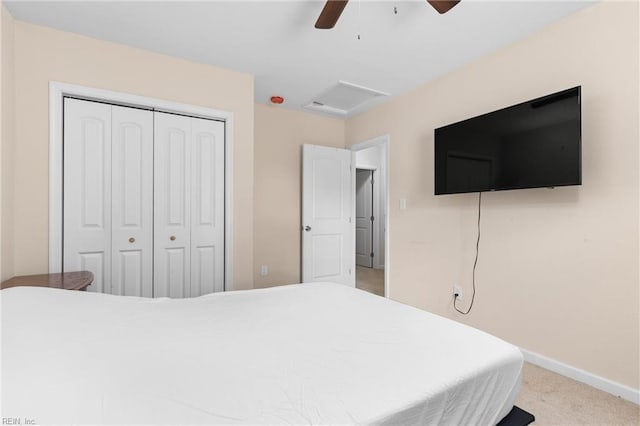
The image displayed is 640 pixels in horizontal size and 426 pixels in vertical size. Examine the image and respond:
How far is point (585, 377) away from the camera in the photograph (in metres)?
2.02

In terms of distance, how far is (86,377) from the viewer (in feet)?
2.42

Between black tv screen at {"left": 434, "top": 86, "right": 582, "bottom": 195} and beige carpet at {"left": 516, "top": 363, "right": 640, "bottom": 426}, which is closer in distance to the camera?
beige carpet at {"left": 516, "top": 363, "right": 640, "bottom": 426}

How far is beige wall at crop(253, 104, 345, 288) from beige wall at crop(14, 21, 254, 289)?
34.6 inches

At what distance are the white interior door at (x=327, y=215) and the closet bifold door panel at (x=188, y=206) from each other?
4.48ft

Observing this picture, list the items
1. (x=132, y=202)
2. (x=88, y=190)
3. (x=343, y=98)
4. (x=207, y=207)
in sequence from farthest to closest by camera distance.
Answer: (x=343, y=98)
(x=207, y=207)
(x=132, y=202)
(x=88, y=190)

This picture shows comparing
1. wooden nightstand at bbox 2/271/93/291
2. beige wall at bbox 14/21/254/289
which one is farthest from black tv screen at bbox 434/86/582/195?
wooden nightstand at bbox 2/271/93/291

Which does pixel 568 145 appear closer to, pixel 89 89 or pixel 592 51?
pixel 592 51

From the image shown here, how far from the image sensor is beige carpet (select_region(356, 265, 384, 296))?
14.9 feet

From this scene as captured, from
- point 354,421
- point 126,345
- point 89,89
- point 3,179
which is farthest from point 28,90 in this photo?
point 354,421

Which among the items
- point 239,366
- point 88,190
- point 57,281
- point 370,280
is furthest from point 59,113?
point 370,280

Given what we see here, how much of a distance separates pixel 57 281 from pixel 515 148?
10.6ft

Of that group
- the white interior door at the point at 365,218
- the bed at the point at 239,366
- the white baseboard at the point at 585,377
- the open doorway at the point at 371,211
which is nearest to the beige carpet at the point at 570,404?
the white baseboard at the point at 585,377

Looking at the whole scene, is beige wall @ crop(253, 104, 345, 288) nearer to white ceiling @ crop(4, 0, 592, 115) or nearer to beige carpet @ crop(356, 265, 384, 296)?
white ceiling @ crop(4, 0, 592, 115)

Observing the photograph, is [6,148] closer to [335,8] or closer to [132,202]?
[132,202]
